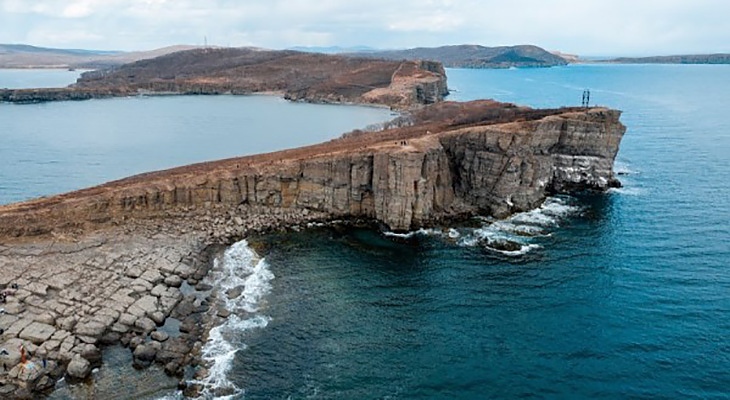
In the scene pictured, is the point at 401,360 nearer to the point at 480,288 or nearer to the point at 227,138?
the point at 480,288

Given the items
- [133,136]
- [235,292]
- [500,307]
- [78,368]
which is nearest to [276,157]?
[235,292]

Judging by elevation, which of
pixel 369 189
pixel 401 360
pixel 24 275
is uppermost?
pixel 369 189

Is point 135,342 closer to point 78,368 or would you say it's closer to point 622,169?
point 78,368

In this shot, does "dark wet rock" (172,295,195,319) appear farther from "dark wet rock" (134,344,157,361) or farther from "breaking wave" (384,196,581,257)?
"breaking wave" (384,196,581,257)

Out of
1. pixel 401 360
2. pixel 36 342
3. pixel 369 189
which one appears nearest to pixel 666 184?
pixel 369 189

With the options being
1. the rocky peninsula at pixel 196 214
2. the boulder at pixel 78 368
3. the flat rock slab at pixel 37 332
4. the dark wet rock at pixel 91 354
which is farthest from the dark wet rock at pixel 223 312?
the flat rock slab at pixel 37 332

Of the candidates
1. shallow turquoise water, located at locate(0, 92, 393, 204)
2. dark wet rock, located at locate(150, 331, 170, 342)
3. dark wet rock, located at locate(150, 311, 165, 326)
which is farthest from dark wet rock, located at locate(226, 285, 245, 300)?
shallow turquoise water, located at locate(0, 92, 393, 204)
